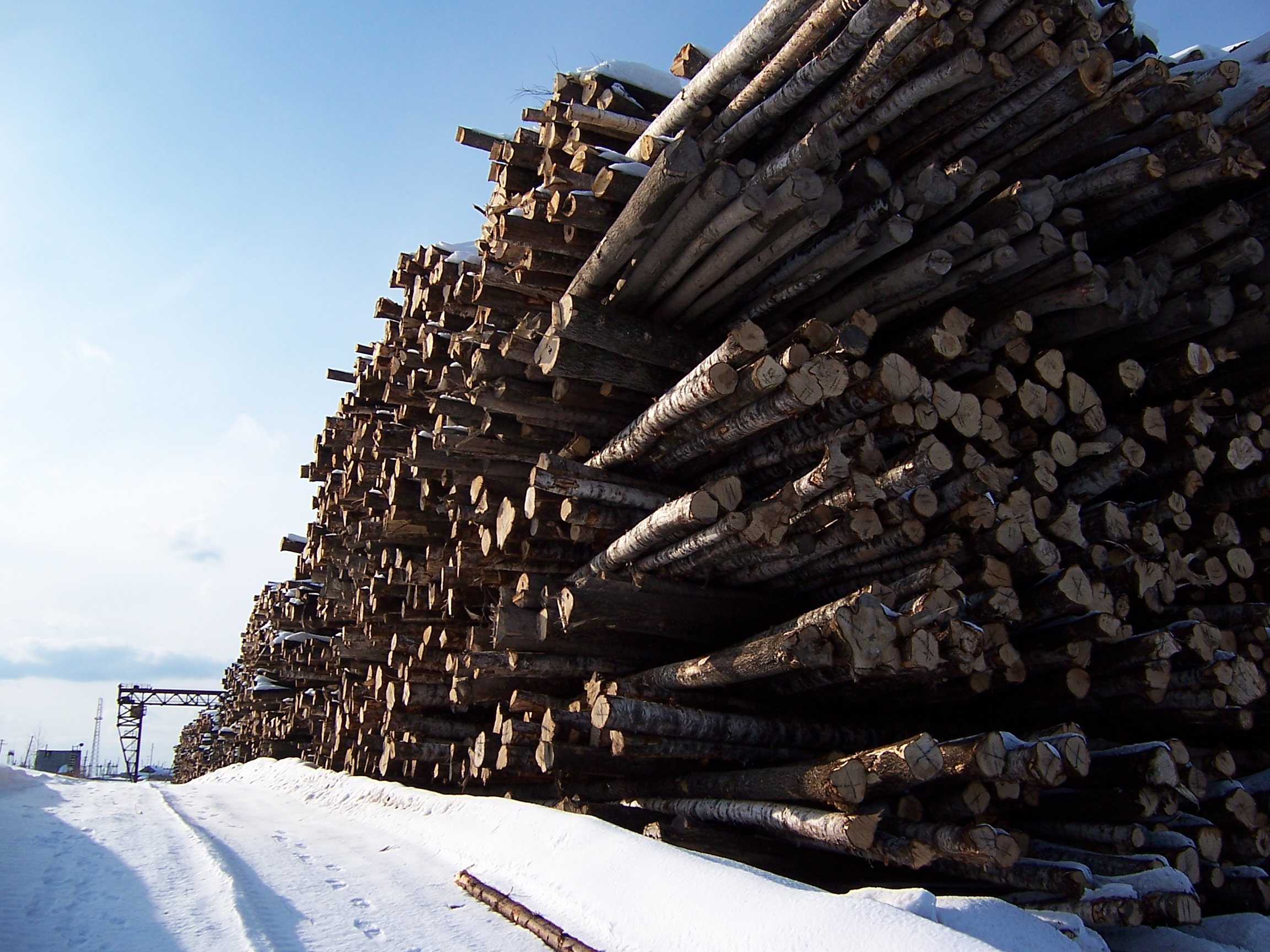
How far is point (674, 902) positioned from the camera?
148 inches

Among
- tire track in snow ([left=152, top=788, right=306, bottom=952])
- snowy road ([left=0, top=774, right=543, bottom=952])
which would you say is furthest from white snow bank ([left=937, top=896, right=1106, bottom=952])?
tire track in snow ([left=152, top=788, right=306, bottom=952])

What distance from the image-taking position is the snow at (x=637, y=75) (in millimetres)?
6164

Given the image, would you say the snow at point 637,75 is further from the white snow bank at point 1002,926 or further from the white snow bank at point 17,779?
the white snow bank at point 17,779

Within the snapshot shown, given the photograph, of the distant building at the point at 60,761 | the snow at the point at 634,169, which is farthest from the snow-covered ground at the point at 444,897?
the distant building at the point at 60,761

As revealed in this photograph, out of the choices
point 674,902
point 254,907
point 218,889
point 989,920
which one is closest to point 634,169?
point 674,902

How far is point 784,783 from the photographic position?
191 inches

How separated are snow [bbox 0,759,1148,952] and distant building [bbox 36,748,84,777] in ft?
169

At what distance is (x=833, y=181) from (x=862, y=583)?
239 centimetres

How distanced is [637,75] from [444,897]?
18.2 feet

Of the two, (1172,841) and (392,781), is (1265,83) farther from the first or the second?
(392,781)

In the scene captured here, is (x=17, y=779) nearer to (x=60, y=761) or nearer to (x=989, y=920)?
(x=989, y=920)

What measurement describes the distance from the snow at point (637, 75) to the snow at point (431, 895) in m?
4.99

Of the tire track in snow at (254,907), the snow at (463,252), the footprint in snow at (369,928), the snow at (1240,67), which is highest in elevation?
the snow at (463,252)

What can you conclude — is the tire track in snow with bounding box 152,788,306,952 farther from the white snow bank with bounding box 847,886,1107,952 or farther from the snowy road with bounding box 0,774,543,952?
the white snow bank with bounding box 847,886,1107,952
